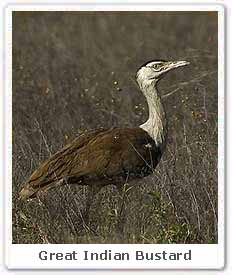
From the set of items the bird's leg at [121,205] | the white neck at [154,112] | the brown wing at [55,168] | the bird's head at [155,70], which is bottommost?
the bird's leg at [121,205]

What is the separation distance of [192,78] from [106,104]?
22.9 inches

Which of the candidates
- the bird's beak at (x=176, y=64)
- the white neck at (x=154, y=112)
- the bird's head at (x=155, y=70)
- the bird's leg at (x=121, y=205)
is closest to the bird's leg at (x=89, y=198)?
the bird's leg at (x=121, y=205)

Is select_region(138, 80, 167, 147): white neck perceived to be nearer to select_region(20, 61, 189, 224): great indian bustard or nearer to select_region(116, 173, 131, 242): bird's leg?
select_region(20, 61, 189, 224): great indian bustard

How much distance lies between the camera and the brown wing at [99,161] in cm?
614

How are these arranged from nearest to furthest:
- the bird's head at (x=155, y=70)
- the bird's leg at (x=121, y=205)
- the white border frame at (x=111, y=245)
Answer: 1. the white border frame at (x=111, y=245)
2. the bird's leg at (x=121, y=205)
3. the bird's head at (x=155, y=70)

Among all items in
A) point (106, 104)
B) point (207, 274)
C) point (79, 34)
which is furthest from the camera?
point (79, 34)

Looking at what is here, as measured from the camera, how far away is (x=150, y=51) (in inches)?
307

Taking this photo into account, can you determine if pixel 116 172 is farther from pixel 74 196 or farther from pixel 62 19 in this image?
pixel 62 19

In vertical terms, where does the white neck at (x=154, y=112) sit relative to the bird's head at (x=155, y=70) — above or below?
below

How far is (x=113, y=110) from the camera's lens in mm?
7258

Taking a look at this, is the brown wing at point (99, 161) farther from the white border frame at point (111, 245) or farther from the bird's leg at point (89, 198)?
the white border frame at point (111, 245)

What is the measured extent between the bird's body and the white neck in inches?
1.1

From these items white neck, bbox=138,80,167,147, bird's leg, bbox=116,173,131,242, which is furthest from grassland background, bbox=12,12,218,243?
white neck, bbox=138,80,167,147
